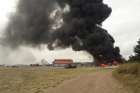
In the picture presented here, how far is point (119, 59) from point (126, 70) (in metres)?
65.6

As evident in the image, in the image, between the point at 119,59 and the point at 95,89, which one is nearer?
the point at 95,89

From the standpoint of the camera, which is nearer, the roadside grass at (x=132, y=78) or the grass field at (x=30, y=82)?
the roadside grass at (x=132, y=78)

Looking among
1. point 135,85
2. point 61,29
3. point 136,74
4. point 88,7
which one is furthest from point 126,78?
point 61,29

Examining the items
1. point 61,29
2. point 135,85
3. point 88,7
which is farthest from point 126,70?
point 61,29

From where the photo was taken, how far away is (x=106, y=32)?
90.6 metres

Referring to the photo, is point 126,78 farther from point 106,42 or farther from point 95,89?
point 106,42

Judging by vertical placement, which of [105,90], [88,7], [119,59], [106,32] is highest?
[88,7]

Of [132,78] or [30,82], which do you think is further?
[30,82]

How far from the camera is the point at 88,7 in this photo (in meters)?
84.8

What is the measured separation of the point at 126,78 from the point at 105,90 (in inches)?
165

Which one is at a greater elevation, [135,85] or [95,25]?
[95,25]

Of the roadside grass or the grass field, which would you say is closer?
the roadside grass

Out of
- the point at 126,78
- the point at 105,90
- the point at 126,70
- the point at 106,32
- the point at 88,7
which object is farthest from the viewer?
the point at 106,32

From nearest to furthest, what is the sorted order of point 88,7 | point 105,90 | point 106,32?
point 105,90, point 88,7, point 106,32
